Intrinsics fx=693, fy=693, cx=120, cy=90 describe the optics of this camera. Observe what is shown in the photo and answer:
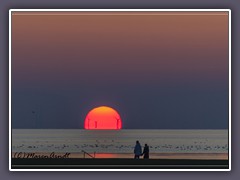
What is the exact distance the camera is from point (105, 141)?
700cm

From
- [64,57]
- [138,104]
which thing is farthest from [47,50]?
[138,104]

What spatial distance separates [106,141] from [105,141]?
1 cm

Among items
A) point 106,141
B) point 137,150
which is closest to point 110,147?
point 106,141

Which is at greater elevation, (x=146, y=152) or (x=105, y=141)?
(x=105, y=141)

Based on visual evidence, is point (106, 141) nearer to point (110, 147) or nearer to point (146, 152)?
point (110, 147)

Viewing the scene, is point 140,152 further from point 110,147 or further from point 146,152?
point 110,147

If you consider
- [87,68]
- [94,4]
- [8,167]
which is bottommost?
[8,167]

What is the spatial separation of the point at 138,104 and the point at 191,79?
0.60 m

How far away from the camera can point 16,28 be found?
7070 millimetres

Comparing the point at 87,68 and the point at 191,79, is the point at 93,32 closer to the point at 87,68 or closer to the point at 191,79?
the point at 87,68

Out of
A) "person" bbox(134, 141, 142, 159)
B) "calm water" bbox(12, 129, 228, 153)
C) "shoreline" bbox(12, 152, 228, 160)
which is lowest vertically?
"shoreline" bbox(12, 152, 228, 160)

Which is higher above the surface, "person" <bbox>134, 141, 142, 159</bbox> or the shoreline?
"person" <bbox>134, 141, 142, 159</bbox>

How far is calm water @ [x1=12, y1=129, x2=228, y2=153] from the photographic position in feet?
23.0

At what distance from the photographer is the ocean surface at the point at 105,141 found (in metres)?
7.00
